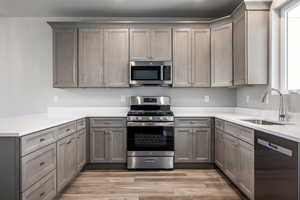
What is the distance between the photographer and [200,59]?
4055 millimetres

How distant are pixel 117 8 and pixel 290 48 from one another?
106 inches

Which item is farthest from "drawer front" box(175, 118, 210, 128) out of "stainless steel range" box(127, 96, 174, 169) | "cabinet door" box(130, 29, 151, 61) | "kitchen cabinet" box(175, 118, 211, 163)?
"cabinet door" box(130, 29, 151, 61)

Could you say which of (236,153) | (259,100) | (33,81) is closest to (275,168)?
(236,153)

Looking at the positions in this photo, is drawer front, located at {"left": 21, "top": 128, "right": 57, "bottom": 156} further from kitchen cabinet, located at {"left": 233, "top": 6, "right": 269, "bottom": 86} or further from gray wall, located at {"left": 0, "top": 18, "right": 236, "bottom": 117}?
kitchen cabinet, located at {"left": 233, "top": 6, "right": 269, "bottom": 86}

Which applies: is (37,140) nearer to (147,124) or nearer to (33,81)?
(147,124)

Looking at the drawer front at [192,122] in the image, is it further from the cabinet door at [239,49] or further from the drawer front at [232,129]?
the cabinet door at [239,49]

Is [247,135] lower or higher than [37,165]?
higher

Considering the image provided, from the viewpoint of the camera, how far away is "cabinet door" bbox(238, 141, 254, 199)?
95.1 inches

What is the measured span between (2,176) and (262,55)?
10.8 ft

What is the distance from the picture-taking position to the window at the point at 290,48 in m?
2.91

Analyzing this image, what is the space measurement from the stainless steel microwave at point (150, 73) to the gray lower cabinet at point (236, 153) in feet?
3.75

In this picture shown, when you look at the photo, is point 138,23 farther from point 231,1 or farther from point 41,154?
point 41,154

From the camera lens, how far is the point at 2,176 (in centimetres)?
181

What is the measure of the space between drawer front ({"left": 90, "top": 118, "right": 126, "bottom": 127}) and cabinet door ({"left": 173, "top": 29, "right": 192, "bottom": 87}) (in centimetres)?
113
